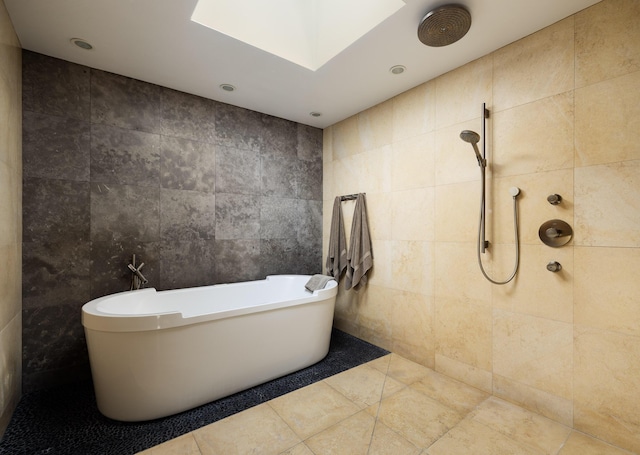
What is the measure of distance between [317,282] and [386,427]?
4.35ft

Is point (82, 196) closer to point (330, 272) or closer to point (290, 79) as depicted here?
point (290, 79)

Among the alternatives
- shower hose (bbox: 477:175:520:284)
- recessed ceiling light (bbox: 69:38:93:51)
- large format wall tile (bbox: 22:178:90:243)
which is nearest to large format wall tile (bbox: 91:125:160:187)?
large format wall tile (bbox: 22:178:90:243)

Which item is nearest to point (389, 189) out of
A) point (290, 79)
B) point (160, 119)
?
point (290, 79)

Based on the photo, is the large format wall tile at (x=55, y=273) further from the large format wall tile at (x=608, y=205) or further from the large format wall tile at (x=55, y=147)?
the large format wall tile at (x=608, y=205)

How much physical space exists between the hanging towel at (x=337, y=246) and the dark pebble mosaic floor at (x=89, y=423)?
47.1 inches

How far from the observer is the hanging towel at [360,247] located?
2890mm

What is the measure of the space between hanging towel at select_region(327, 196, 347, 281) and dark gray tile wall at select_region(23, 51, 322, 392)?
0.51 meters

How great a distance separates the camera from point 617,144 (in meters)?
1.52

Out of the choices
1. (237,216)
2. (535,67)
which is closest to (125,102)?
(237,216)

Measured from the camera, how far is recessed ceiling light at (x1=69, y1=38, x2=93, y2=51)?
192 cm

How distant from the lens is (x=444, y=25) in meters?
1.66

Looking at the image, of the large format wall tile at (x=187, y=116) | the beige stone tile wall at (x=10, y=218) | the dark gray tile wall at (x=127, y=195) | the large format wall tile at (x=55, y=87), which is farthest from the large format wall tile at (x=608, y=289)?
the large format wall tile at (x=55, y=87)

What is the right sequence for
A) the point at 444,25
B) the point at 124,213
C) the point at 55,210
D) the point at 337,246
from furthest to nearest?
the point at 337,246 < the point at 124,213 < the point at 55,210 < the point at 444,25

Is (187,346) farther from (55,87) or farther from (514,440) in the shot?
(55,87)
